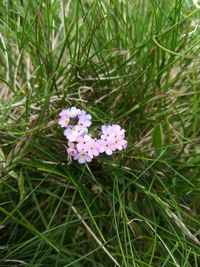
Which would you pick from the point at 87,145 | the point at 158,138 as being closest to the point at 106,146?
the point at 87,145

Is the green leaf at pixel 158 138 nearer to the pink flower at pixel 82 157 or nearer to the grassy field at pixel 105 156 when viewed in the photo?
the grassy field at pixel 105 156

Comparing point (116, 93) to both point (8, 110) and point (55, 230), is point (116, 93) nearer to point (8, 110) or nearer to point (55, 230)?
point (8, 110)

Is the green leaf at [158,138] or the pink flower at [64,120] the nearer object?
the pink flower at [64,120]

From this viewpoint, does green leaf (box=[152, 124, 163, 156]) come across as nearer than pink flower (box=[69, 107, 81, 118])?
No

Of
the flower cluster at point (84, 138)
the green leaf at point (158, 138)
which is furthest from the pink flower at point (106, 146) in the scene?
the green leaf at point (158, 138)

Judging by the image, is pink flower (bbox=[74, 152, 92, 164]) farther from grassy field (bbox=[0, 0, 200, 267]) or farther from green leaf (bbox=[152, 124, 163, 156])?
green leaf (bbox=[152, 124, 163, 156])

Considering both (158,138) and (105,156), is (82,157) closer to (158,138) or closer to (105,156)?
(105,156)

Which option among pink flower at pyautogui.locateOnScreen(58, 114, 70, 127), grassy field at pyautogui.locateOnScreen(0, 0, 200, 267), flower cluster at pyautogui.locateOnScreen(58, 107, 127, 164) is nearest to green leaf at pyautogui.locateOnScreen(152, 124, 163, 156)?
grassy field at pyautogui.locateOnScreen(0, 0, 200, 267)
